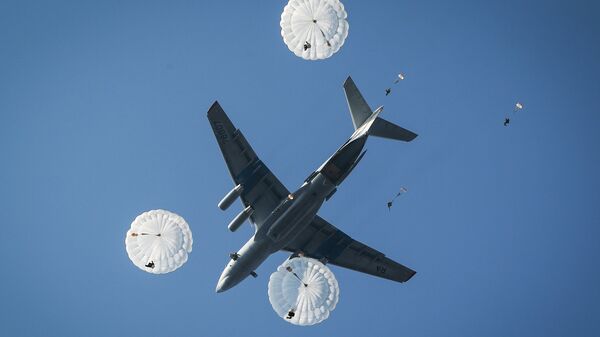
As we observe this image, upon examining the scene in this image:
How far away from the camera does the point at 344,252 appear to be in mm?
49125

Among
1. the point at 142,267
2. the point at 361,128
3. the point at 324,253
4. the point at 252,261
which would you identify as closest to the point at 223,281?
the point at 252,261

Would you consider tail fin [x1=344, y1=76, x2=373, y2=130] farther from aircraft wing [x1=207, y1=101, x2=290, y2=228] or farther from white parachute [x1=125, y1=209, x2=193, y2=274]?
white parachute [x1=125, y1=209, x2=193, y2=274]

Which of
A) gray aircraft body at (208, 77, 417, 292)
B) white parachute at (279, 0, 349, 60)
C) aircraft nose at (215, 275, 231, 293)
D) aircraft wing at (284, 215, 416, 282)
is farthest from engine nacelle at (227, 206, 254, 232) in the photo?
white parachute at (279, 0, 349, 60)

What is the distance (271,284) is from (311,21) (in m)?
16.6

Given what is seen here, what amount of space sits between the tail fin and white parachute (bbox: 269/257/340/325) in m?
10.1

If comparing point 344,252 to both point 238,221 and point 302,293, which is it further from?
point 238,221

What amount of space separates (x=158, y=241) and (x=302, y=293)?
31.3 ft

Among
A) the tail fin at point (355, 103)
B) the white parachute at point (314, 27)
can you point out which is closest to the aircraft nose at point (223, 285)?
the tail fin at point (355, 103)

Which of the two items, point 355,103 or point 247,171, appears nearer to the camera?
point 355,103

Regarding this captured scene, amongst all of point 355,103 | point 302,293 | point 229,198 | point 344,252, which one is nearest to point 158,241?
point 229,198

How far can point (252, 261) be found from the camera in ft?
145

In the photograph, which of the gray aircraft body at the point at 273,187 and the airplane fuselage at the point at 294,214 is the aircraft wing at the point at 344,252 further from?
the airplane fuselage at the point at 294,214

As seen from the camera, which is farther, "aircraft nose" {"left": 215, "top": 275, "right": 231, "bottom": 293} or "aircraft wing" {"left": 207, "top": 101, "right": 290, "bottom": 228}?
"aircraft wing" {"left": 207, "top": 101, "right": 290, "bottom": 228}

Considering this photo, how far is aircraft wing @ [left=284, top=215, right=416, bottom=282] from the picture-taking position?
160ft
